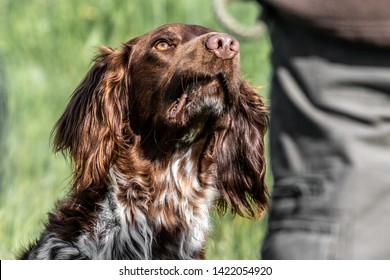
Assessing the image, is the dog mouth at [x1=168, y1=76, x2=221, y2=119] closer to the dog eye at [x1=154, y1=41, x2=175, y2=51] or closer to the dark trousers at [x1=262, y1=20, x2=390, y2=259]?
the dog eye at [x1=154, y1=41, x2=175, y2=51]

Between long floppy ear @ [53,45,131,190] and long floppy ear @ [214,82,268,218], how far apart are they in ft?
1.59

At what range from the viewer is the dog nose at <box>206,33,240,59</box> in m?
3.99

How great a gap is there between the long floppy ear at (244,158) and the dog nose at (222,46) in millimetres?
574

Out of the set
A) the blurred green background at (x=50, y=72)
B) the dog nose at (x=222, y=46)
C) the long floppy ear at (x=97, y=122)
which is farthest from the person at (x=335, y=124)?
the blurred green background at (x=50, y=72)

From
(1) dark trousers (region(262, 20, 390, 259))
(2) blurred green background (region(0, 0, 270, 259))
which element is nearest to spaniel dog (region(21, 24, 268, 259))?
(2) blurred green background (region(0, 0, 270, 259))

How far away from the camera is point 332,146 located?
2.32 metres

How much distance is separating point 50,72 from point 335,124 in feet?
15.6

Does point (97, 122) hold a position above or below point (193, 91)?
→ below

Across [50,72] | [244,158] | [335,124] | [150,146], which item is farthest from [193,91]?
[50,72]

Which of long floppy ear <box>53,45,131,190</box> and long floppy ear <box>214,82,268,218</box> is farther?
long floppy ear <box>214,82,268,218</box>

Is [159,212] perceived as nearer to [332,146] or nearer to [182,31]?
[182,31]
